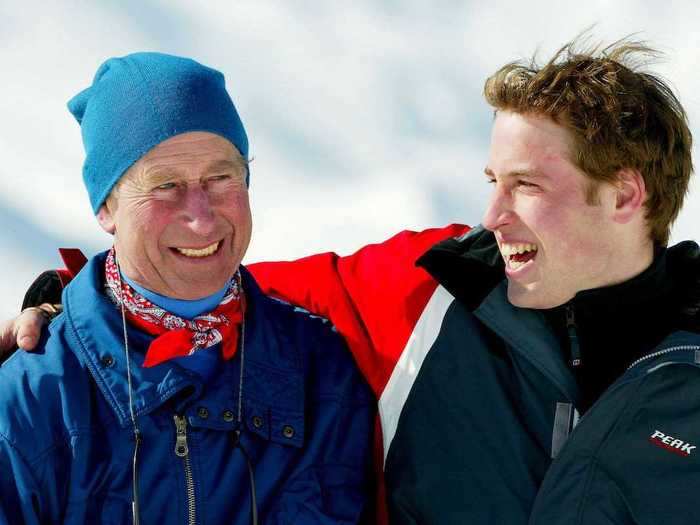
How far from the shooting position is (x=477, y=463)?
312cm

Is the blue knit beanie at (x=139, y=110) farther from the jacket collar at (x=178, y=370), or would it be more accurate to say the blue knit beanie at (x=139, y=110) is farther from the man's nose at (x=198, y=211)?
the jacket collar at (x=178, y=370)

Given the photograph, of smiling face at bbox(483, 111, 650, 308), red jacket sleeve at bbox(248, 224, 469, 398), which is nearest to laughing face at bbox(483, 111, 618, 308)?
smiling face at bbox(483, 111, 650, 308)

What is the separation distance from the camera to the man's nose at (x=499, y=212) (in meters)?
3.32

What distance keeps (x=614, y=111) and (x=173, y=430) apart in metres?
1.86

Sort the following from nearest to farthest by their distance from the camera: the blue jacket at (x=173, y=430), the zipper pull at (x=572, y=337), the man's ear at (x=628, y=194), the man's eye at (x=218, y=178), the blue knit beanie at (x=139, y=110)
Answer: the blue jacket at (x=173, y=430) → the blue knit beanie at (x=139, y=110) → the man's eye at (x=218, y=178) → the zipper pull at (x=572, y=337) → the man's ear at (x=628, y=194)

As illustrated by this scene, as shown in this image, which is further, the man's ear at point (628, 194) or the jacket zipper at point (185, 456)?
the man's ear at point (628, 194)

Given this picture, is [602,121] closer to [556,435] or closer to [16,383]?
[556,435]

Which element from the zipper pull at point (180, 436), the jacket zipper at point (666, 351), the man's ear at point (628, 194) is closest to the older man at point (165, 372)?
the zipper pull at point (180, 436)

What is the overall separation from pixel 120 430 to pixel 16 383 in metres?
0.34

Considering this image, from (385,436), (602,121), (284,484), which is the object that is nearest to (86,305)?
(284,484)

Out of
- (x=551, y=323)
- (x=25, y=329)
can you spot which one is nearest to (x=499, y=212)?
(x=551, y=323)

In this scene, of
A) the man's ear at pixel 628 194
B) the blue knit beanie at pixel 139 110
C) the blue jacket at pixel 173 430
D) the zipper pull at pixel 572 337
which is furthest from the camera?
the man's ear at pixel 628 194

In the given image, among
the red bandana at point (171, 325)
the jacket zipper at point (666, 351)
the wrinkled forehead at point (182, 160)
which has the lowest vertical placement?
the jacket zipper at point (666, 351)

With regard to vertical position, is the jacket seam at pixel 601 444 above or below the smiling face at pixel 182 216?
below
